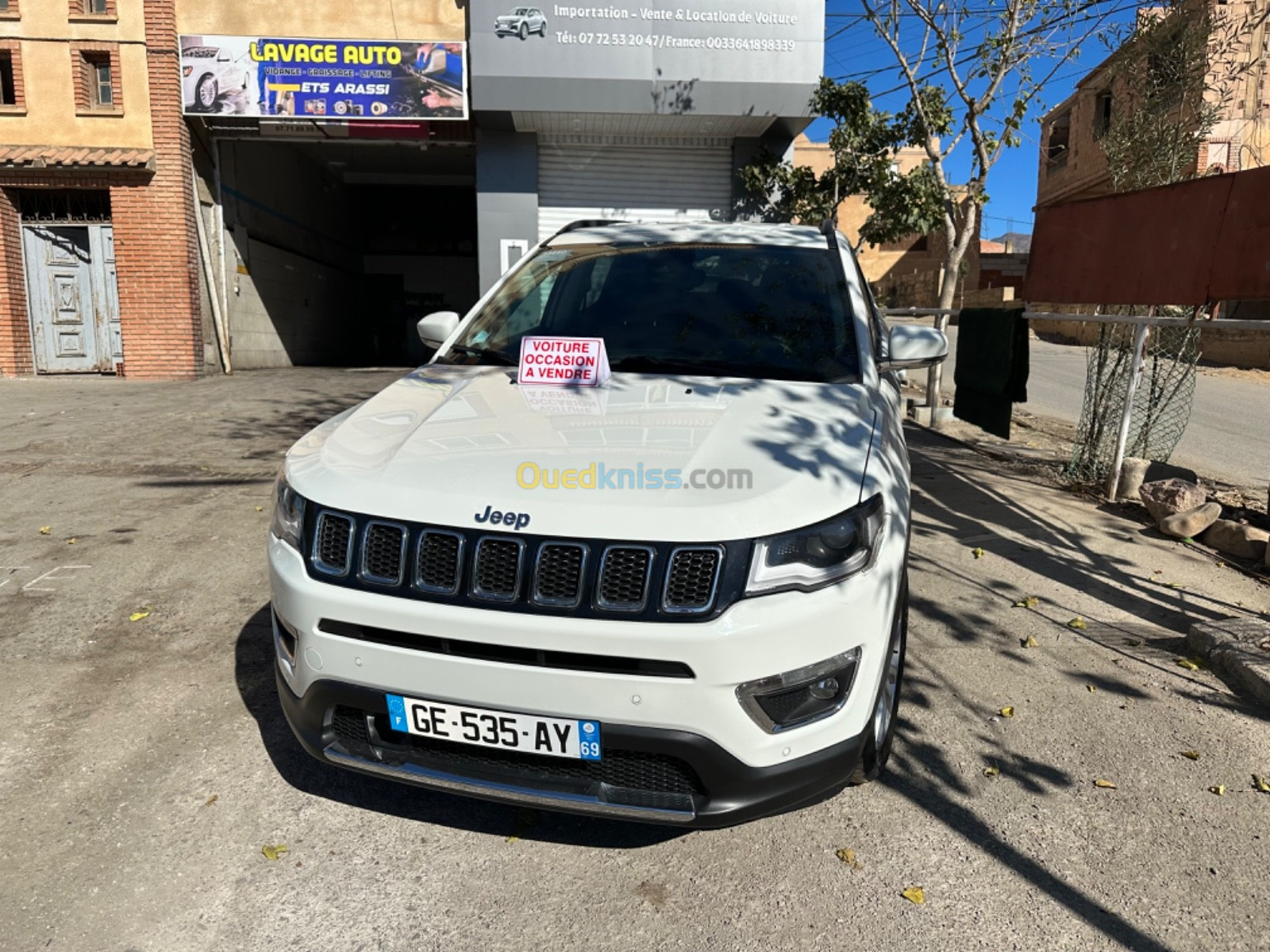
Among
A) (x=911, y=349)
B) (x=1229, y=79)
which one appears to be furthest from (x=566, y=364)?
(x=1229, y=79)

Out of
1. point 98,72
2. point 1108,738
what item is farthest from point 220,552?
point 98,72

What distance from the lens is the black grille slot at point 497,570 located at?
81.4 inches

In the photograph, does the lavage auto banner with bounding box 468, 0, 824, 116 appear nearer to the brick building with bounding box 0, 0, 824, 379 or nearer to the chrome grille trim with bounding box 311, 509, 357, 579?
the brick building with bounding box 0, 0, 824, 379

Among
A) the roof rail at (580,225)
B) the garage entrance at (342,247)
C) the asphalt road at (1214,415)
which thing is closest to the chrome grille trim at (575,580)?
the roof rail at (580,225)

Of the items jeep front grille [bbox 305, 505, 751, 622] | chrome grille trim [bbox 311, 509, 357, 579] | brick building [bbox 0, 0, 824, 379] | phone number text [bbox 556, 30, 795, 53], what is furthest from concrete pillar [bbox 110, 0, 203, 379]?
jeep front grille [bbox 305, 505, 751, 622]

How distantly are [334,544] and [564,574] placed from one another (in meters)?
0.66

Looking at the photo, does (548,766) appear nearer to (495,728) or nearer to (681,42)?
(495,728)

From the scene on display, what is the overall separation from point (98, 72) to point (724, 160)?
10035mm

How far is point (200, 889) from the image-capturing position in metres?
2.26

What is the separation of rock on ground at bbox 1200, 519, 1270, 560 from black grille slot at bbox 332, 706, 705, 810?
4.61 m

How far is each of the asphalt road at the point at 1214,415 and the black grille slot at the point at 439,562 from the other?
729 cm

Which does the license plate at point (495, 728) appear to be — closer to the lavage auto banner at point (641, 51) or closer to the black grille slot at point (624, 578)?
the black grille slot at point (624, 578)

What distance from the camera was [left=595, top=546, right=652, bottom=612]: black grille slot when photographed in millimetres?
2012

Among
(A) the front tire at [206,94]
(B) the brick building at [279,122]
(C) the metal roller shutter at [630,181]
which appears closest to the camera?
(B) the brick building at [279,122]
